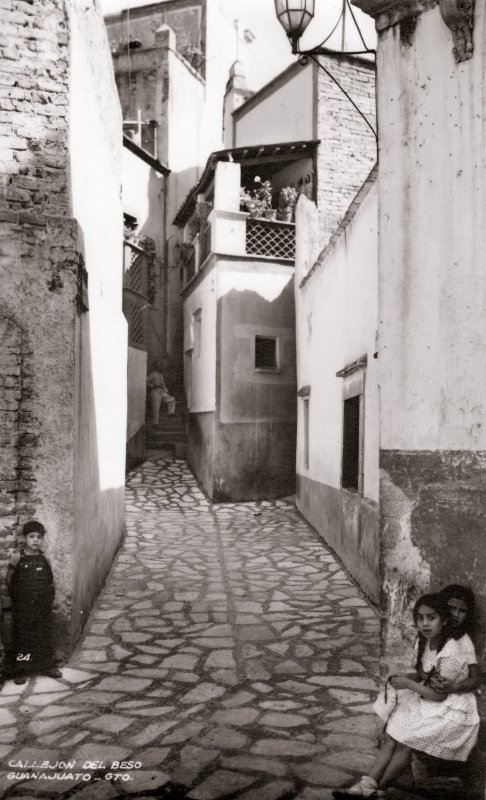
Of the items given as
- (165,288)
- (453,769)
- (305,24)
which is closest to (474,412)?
(453,769)

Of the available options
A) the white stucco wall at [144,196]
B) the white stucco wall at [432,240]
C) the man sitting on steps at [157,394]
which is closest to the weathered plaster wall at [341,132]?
the man sitting on steps at [157,394]

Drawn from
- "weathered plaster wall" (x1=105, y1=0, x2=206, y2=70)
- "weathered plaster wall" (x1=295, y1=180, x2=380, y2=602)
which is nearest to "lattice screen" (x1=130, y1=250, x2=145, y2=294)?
"weathered plaster wall" (x1=295, y1=180, x2=380, y2=602)

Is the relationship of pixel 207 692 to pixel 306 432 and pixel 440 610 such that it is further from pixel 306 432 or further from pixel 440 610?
pixel 306 432

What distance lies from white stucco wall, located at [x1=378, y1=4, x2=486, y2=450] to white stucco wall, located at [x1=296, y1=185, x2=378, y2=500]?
3.37 m

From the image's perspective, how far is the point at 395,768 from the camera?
3459 millimetres

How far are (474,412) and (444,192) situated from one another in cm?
131

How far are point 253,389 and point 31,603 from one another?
387 inches

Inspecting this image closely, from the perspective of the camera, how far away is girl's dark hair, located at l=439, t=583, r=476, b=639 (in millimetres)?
3598

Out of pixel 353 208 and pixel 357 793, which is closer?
pixel 357 793

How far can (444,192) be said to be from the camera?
3.86 m

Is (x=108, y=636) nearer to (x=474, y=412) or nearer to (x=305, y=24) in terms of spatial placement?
(x=474, y=412)

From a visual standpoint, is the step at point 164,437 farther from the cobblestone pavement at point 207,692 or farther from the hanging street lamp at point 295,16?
the hanging street lamp at point 295,16

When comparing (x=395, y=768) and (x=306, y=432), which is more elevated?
(x=306, y=432)

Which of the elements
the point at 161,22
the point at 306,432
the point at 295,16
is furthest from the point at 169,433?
the point at 161,22
